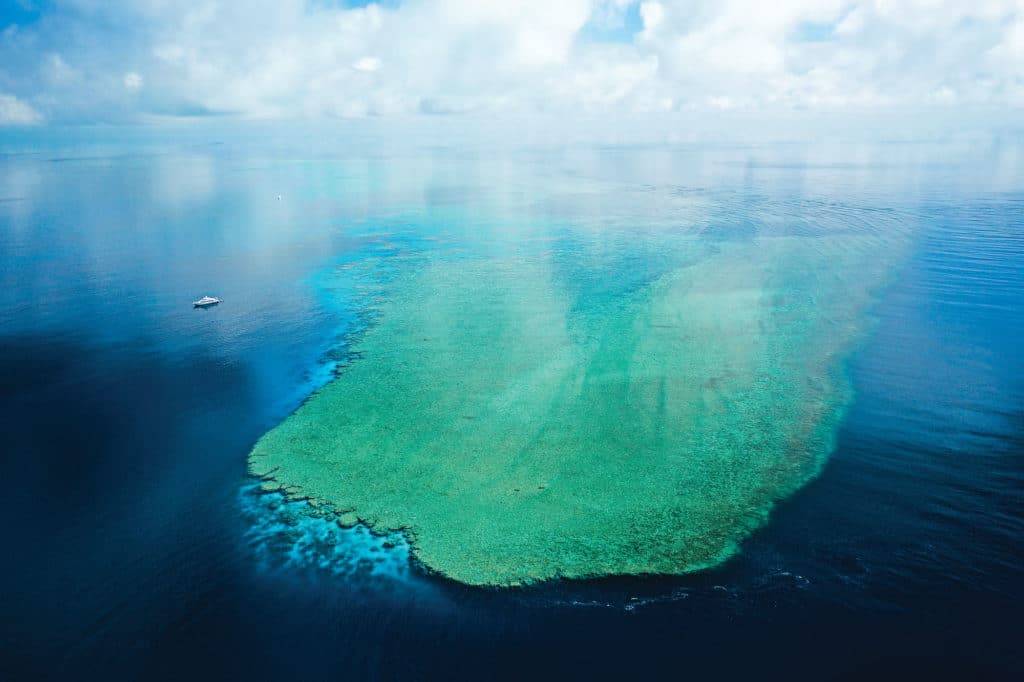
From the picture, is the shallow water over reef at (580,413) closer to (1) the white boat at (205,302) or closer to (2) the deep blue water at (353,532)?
(2) the deep blue water at (353,532)

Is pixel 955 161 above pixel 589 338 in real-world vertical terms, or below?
above

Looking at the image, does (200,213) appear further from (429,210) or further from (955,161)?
(955,161)

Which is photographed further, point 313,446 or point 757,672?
point 313,446

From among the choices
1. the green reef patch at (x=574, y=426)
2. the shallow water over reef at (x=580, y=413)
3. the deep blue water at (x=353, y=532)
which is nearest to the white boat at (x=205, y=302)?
the deep blue water at (x=353, y=532)

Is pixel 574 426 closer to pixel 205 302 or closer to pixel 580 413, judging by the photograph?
pixel 580 413

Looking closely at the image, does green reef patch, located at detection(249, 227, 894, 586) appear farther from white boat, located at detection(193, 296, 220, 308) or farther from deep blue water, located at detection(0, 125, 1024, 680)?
white boat, located at detection(193, 296, 220, 308)

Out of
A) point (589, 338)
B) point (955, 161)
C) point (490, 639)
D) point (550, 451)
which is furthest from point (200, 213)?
point (955, 161)

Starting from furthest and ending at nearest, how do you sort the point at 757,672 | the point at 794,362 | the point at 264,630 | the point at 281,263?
1. the point at 281,263
2. the point at 794,362
3. the point at 264,630
4. the point at 757,672

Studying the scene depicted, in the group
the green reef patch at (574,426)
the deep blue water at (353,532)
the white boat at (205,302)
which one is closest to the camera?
the deep blue water at (353,532)
